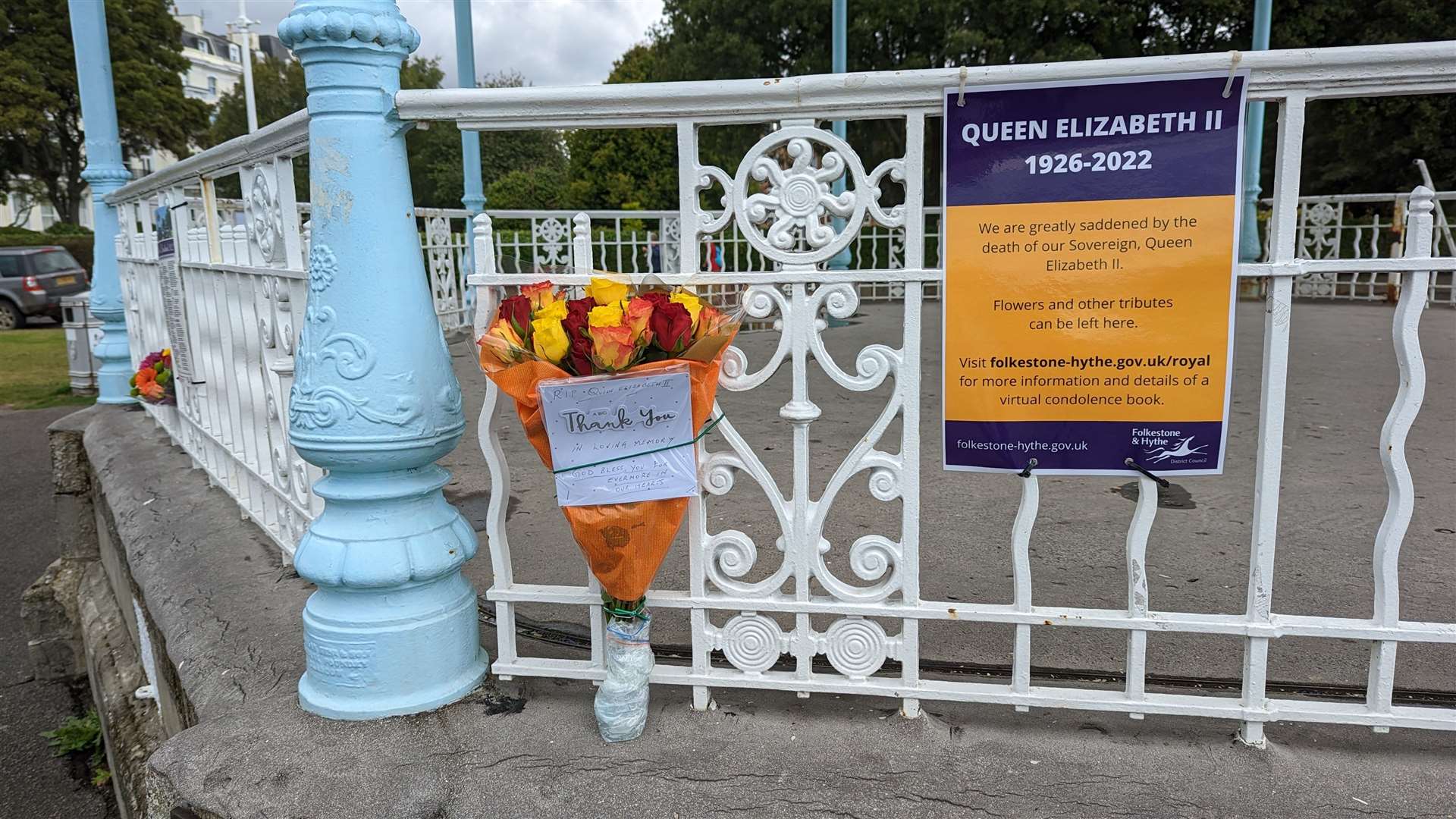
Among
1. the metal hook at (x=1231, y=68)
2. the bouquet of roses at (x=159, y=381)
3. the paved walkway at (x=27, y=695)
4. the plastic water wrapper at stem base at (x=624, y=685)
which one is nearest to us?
the metal hook at (x=1231, y=68)

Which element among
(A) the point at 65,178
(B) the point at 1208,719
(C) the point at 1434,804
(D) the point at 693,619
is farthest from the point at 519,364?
(A) the point at 65,178

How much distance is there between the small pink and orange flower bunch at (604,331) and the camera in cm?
195

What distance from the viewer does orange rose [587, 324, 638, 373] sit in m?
1.93

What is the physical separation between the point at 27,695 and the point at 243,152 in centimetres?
395

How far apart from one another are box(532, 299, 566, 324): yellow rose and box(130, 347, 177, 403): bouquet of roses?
3640mm

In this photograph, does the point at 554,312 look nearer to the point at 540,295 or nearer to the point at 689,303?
the point at 540,295

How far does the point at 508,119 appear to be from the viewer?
7.18 ft

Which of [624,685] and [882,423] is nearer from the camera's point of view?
[882,423]

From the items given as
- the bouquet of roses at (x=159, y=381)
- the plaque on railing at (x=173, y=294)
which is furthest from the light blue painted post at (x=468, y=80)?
the plaque on railing at (x=173, y=294)

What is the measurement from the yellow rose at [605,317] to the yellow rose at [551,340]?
0.21 feet

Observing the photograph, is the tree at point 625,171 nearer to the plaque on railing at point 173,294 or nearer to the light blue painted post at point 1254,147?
the light blue painted post at point 1254,147

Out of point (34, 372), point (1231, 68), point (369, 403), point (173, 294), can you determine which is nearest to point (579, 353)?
point (369, 403)

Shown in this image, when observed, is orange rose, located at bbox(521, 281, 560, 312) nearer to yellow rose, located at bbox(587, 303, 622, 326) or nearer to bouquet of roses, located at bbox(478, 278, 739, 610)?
bouquet of roses, located at bbox(478, 278, 739, 610)

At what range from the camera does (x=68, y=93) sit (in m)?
30.1
